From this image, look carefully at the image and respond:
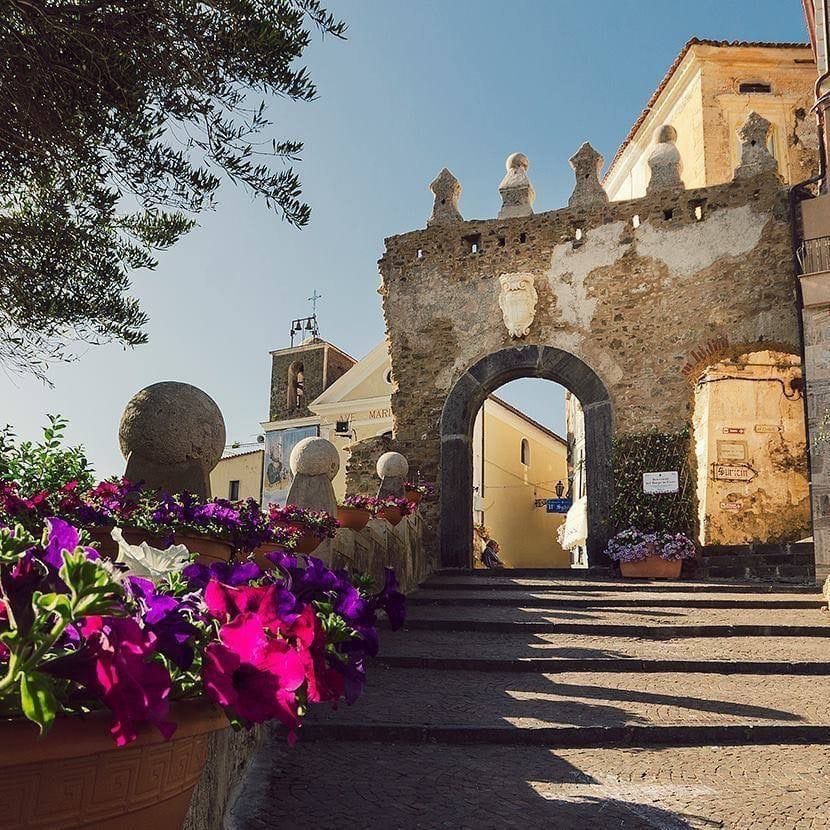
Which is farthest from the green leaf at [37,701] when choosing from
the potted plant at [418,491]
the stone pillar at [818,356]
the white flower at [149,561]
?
the potted plant at [418,491]

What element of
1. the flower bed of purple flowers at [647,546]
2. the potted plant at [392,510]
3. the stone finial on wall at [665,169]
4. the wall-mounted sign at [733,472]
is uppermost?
the stone finial on wall at [665,169]

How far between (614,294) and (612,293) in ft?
0.11

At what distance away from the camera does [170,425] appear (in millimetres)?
4551

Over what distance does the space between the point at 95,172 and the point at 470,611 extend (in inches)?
182

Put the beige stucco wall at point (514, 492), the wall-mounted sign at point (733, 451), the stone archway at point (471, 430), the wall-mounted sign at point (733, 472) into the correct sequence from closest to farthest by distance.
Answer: the stone archway at point (471, 430) < the wall-mounted sign at point (733, 472) < the wall-mounted sign at point (733, 451) < the beige stucco wall at point (514, 492)

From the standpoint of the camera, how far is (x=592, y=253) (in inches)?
472

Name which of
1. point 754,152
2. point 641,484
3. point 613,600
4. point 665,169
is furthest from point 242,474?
point 613,600

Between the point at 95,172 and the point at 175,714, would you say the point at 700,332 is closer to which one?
the point at 95,172

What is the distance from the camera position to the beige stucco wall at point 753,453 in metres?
15.3

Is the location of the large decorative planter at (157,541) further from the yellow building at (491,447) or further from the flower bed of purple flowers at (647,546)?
the yellow building at (491,447)

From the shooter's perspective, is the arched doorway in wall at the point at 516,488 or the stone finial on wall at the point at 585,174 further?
the arched doorway in wall at the point at 516,488

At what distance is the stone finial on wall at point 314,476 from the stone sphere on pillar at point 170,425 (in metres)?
2.93

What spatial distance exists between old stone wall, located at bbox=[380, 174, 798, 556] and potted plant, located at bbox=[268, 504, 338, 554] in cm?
625

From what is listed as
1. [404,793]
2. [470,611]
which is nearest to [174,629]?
[404,793]
